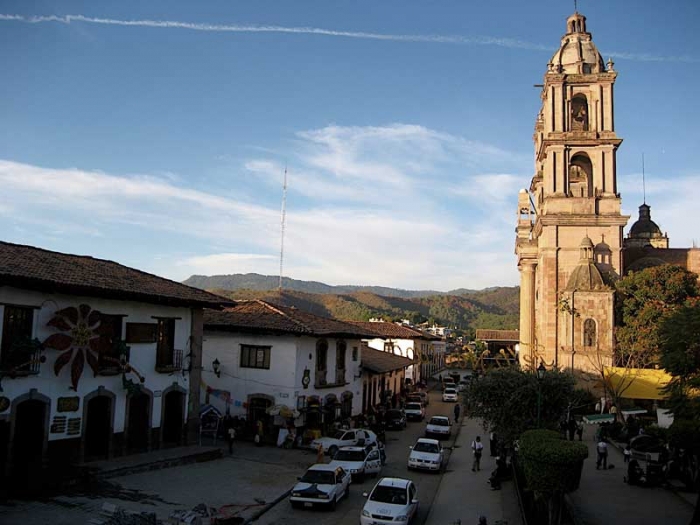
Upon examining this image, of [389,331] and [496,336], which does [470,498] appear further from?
[496,336]

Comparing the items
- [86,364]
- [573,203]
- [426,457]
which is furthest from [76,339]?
[573,203]

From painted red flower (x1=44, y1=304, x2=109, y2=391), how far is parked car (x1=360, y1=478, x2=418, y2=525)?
10.4 meters

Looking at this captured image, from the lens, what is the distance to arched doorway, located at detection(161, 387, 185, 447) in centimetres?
2517

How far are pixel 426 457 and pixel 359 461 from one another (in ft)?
11.6

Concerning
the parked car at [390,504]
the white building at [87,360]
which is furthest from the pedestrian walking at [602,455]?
the white building at [87,360]

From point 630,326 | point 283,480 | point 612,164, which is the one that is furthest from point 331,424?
point 612,164

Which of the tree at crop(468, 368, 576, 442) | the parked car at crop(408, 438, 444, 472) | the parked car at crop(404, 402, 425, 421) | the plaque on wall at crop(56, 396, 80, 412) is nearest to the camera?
the plaque on wall at crop(56, 396, 80, 412)

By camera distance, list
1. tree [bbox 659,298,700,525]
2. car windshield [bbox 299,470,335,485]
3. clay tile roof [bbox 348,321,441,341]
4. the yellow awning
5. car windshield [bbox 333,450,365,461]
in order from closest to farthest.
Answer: tree [bbox 659,298,700,525], car windshield [bbox 299,470,335,485], car windshield [bbox 333,450,365,461], the yellow awning, clay tile roof [bbox 348,321,441,341]

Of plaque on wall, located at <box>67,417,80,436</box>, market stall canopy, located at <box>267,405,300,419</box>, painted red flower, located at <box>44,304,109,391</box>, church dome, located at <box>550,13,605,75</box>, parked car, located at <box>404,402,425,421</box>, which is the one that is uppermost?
church dome, located at <box>550,13,605,75</box>

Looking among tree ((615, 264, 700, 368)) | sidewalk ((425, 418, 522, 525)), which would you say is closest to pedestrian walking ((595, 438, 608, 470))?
sidewalk ((425, 418, 522, 525))

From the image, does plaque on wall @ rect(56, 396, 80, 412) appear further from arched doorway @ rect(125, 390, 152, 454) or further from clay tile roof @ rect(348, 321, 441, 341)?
clay tile roof @ rect(348, 321, 441, 341)

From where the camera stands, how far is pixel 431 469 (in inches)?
987

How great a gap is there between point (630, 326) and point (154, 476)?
35883 mm

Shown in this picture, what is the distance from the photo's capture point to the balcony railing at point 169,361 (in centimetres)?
2442
